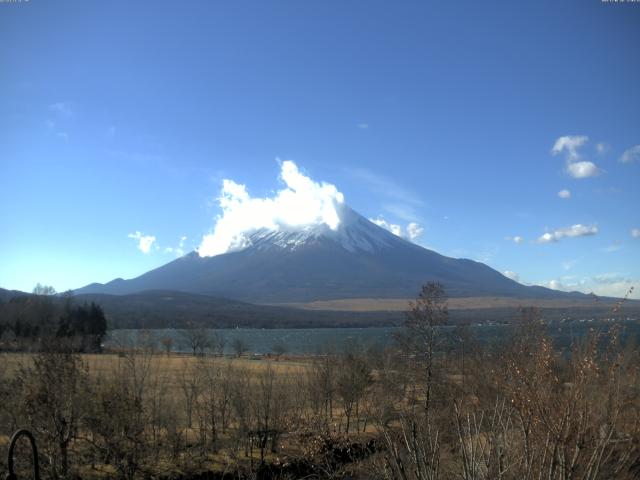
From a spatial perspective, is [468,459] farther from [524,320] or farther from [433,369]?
[433,369]

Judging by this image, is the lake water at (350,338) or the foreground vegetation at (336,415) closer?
the foreground vegetation at (336,415)

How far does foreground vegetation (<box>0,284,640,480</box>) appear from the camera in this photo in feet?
20.0

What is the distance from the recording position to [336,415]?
3003 cm

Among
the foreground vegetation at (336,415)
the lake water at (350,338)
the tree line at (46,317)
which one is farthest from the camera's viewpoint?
the tree line at (46,317)

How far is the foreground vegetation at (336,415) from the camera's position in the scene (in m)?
6.10

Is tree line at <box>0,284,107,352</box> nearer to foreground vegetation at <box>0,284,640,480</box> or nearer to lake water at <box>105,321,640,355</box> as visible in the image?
lake water at <box>105,321,640,355</box>

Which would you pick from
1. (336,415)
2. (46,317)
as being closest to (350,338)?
(336,415)

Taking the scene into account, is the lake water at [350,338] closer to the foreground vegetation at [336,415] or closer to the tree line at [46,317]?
A: the foreground vegetation at [336,415]

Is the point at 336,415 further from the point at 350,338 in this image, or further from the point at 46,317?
the point at 46,317

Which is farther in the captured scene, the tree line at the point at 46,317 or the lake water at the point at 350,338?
the tree line at the point at 46,317

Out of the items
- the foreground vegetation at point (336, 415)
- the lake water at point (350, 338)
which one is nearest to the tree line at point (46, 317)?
the lake water at point (350, 338)

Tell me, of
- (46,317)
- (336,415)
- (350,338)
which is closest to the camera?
(336,415)

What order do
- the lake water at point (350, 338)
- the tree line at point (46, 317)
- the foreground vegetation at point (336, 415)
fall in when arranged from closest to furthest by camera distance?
the foreground vegetation at point (336, 415), the lake water at point (350, 338), the tree line at point (46, 317)

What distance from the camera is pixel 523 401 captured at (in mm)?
5254
